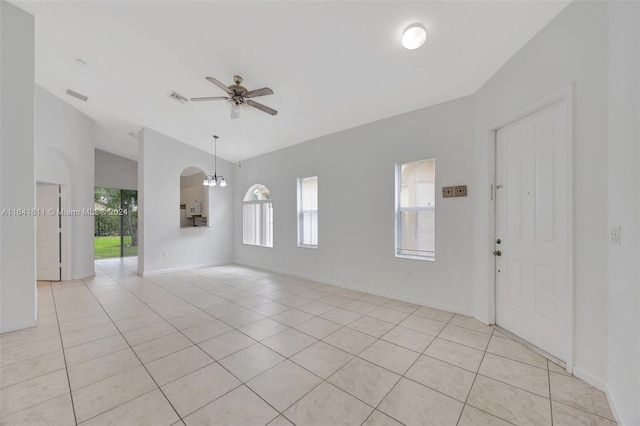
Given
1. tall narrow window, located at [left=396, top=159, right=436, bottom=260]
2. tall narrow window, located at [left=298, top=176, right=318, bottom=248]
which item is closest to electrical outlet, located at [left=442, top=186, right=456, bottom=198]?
tall narrow window, located at [left=396, top=159, right=436, bottom=260]

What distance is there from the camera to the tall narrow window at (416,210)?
3.72 m

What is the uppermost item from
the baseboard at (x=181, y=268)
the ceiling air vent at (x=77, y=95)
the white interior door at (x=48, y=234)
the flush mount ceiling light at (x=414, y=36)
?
the ceiling air vent at (x=77, y=95)

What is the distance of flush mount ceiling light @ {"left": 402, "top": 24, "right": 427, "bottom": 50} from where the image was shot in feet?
7.77

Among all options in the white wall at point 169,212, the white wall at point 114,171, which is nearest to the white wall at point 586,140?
the white wall at point 169,212

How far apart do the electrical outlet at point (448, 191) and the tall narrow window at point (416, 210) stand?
0.18 meters

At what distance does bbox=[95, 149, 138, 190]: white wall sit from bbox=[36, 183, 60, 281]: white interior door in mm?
2696

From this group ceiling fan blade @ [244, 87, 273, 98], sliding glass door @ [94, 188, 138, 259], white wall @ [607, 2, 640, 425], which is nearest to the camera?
white wall @ [607, 2, 640, 425]

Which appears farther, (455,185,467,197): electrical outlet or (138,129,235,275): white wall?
(138,129,235,275): white wall

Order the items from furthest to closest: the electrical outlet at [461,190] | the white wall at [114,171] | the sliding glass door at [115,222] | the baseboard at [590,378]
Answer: the sliding glass door at [115,222] < the white wall at [114,171] < the electrical outlet at [461,190] < the baseboard at [590,378]

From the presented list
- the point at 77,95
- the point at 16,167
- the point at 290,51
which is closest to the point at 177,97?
the point at 77,95

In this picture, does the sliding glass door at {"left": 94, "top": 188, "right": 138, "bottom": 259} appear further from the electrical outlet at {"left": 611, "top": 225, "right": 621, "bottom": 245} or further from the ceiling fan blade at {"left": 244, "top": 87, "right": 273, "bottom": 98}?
the electrical outlet at {"left": 611, "top": 225, "right": 621, "bottom": 245}

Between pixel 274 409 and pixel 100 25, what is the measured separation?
447 cm

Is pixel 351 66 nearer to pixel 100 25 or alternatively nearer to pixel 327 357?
pixel 100 25

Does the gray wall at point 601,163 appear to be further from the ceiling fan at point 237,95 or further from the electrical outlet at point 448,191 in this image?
the ceiling fan at point 237,95
